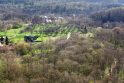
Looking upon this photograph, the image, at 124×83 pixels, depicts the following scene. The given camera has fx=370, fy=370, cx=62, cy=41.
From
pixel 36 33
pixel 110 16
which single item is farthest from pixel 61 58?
pixel 110 16

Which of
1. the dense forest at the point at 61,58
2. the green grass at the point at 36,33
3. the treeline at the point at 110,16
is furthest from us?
the treeline at the point at 110,16

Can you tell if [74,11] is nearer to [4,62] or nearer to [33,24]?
[33,24]

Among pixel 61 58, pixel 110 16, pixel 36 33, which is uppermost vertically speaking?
pixel 61 58

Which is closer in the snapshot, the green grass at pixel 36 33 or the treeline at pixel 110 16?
the green grass at pixel 36 33

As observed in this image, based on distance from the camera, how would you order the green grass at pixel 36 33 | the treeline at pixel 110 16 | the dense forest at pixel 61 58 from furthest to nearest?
the treeline at pixel 110 16 → the green grass at pixel 36 33 → the dense forest at pixel 61 58

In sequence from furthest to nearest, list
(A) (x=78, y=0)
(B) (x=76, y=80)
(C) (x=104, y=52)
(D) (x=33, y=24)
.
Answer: (A) (x=78, y=0) → (D) (x=33, y=24) → (C) (x=104, y=52) → (B) (x=76, y=80)

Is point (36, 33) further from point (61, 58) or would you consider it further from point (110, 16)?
point (61, 58)

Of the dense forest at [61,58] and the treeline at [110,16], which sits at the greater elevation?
the dense forest at [61,58]

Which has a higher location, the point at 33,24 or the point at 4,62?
the point at 4,62

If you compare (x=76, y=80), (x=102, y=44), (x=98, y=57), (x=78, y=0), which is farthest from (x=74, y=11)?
(x=76, y=80)

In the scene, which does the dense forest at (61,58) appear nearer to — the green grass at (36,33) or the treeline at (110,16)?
the green grass at (36,33)

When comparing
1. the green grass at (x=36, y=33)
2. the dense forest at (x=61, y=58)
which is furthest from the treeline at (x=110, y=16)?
the green grass at (x=36, y=33)
